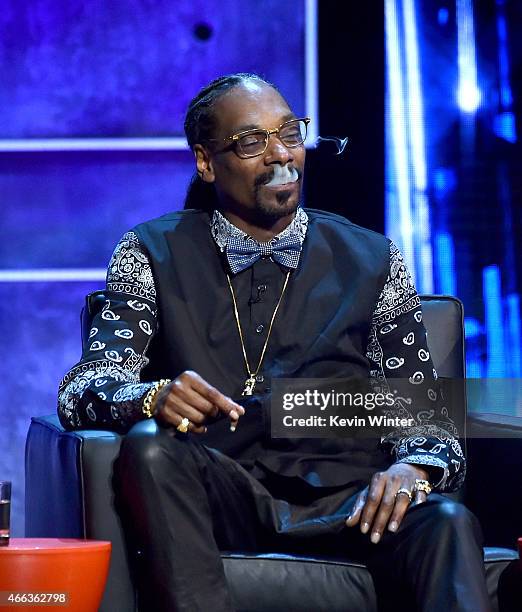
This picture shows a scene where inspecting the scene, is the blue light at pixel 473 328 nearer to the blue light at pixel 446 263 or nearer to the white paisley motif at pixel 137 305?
the blue light at pixel 446 263

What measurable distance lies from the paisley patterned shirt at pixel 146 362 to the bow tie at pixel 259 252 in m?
0.03

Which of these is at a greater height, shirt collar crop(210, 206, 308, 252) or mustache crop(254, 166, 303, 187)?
mustache crop(254, 166, 303, 187)

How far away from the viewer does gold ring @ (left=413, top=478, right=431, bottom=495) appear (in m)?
1.99

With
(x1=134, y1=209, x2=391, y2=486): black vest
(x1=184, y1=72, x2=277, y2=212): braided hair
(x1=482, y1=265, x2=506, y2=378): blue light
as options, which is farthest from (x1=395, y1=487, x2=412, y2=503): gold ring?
(x1=482, y1=265, x2=506, y2=378): blue light

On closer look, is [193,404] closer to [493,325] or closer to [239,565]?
[239,565]

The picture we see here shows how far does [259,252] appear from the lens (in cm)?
241

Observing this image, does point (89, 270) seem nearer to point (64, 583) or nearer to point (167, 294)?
point (167, 294)

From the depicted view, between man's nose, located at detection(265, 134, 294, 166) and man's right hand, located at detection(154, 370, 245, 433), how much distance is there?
0.67 m

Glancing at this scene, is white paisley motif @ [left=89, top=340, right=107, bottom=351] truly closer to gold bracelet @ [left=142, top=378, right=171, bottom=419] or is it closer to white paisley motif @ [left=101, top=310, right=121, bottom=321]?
white paisley motif @ [left=101, top=310, right=121, bottom=321]

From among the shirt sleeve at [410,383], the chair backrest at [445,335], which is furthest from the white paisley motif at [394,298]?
the chair backrest at [445,335]

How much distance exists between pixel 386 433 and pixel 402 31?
58.8 inches

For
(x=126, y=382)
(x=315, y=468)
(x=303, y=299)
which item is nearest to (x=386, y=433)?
(x=315, y=468)

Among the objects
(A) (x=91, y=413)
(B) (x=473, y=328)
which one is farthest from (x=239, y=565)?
(B) (x=473, y=328)

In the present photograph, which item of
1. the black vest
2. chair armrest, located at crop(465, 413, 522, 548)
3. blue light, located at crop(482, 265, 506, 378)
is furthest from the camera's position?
blue light, located at crop(482, 265, 506, 378)
